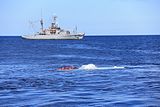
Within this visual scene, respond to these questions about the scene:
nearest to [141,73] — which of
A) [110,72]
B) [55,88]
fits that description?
[110,72]

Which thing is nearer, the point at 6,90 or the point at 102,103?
the point at 102,103

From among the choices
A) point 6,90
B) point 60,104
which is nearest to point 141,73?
point 6,90

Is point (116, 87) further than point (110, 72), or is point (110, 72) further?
point (110, 72)

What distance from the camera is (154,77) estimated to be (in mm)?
54000

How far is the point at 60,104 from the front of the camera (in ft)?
118

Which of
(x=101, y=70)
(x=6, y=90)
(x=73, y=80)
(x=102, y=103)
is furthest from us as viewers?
(x=101, y=70)

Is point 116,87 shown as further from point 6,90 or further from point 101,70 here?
point 101,70

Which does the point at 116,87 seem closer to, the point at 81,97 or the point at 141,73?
the point at 81,97

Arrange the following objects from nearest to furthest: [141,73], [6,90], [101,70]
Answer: [6,90] < [141,73] < [101,70]

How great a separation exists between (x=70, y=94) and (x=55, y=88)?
419 centimetres

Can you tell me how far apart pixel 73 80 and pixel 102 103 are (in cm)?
1577

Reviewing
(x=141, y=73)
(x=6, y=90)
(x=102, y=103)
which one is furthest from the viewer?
(x=141, y=73)

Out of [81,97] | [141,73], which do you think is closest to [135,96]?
[81,97]

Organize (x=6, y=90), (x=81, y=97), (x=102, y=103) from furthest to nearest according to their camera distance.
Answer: (x=6, y=90) < (x=81, y=97) < (x=102, y=103)
